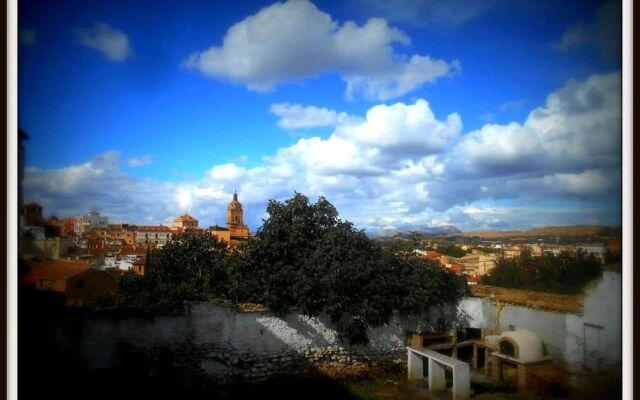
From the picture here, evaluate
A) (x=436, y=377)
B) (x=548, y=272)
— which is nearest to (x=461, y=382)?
(x=436, y=377)

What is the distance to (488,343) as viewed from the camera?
738 centimetres

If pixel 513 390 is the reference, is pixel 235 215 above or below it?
above

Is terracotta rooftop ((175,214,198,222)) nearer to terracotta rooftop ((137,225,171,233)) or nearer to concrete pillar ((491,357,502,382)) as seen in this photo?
terracotta rooftop ((137,225,171,233))

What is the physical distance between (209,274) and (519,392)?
5293 mm

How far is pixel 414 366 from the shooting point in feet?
23.9

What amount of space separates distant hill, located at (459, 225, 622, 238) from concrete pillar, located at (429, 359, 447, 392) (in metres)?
2.54

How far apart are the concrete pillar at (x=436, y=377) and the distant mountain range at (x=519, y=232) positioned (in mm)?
2236

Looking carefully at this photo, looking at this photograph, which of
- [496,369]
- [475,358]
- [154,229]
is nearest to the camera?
[496,369]

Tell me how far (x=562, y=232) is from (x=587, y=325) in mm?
1428

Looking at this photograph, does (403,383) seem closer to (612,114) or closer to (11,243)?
(612,114)

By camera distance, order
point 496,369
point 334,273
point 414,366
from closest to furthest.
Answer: point 334,273
point 496,369
point 414,366

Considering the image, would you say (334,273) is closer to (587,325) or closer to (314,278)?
(314,278)

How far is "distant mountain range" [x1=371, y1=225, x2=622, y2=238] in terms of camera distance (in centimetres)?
690

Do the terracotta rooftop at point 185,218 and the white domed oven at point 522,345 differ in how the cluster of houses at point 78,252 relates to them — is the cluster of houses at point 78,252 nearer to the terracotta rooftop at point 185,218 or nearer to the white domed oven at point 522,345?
the terracotta rooftop at point 185,218
